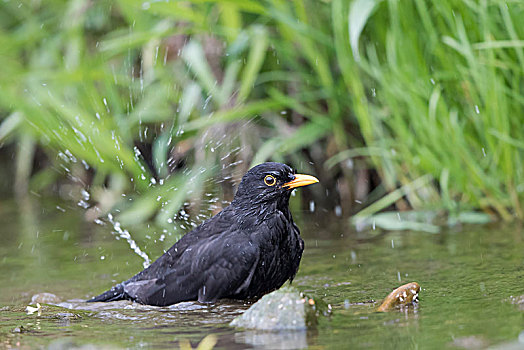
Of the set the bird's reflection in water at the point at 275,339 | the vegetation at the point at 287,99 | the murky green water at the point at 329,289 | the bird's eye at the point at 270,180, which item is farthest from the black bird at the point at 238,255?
the vegetation at the point at 287,99

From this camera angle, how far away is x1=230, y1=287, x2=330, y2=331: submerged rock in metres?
2.87

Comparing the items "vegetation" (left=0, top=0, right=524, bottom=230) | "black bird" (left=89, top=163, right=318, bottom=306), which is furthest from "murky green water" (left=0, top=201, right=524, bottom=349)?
"vegetation" (left=0, top=0, right=524, bottom=230)

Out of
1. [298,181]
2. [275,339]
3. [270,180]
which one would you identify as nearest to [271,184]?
[270,180]

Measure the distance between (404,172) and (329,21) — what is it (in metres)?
1.24

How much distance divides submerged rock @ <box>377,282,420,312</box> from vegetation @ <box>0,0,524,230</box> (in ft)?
6.01

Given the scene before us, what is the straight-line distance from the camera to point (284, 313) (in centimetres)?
288

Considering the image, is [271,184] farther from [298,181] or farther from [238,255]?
[238,255]

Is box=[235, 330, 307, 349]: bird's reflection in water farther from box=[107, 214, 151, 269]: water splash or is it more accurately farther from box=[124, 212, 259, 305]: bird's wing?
box=[107, 214, 151, 269]: water splash

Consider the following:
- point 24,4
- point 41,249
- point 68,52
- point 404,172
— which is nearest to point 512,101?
point 404,172

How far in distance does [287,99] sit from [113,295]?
7.48 feet

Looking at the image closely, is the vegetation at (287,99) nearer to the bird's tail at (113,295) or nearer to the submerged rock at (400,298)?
the bird's tail at (113,295)

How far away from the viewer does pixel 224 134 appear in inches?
235

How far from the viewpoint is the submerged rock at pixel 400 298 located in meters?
3.12

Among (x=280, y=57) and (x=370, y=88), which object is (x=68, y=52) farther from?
(x=370, y=88)
